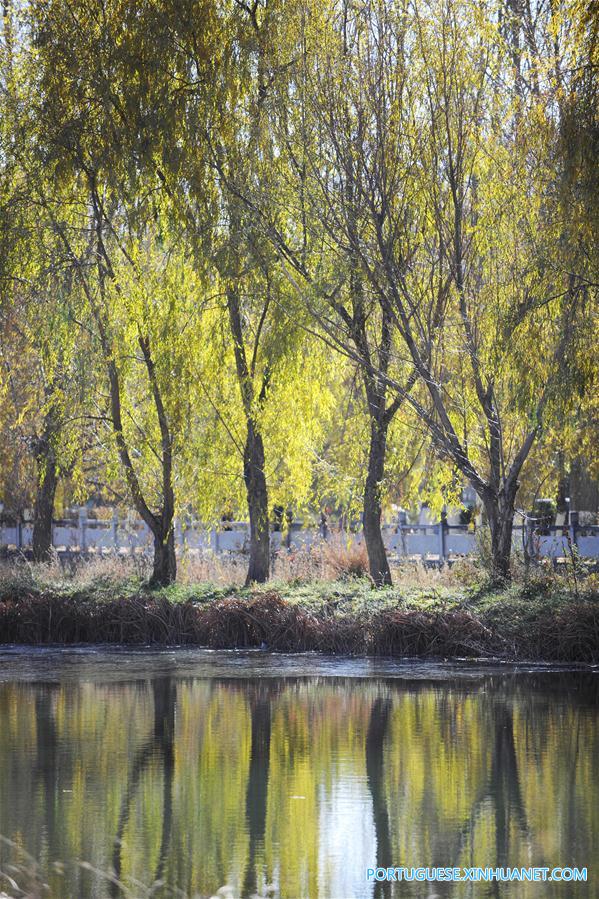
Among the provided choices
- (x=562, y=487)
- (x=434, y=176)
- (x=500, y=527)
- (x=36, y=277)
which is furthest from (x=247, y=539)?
(x=434, y=176)

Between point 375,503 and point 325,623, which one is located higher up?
point 375,503

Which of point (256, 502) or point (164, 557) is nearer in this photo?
point (256, 502)

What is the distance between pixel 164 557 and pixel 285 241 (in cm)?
601

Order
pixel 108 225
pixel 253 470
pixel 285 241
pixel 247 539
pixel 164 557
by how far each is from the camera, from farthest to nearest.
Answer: pixel 247 539, pixel 164 557, pixel 253 470, pixel 108 225, pixel 285 241

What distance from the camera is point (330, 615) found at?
2052 cm

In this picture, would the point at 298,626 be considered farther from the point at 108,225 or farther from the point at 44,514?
the point at 44,514

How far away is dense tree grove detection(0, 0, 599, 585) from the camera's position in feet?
67.0

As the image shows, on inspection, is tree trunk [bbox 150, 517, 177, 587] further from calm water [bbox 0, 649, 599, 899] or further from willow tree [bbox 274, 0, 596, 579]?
calm water [bbox 0, 649, 599, 899]

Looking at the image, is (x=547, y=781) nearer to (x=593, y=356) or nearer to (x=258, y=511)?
(x=593, y=356)

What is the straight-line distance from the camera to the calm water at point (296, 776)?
29.1ft

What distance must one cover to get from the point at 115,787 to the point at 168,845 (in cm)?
194

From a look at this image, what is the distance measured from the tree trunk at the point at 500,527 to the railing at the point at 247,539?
4518 mm

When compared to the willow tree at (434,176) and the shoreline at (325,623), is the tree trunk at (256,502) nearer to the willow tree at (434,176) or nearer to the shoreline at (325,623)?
the shoreline at (325,623)

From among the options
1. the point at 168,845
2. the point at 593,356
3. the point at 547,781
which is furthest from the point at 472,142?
the point at 168,845
